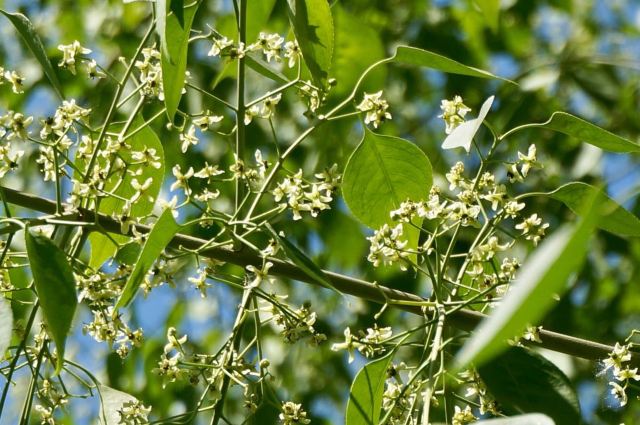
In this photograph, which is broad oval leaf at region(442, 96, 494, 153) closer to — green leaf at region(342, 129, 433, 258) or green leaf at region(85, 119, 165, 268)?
green leaf at region(342, 129, 433, 258)

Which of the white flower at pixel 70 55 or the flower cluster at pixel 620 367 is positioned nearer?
the flower cluster at pixel 620 367

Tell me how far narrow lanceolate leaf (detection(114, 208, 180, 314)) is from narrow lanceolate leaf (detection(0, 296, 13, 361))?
89mm

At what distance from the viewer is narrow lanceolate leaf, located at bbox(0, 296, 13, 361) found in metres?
0.85

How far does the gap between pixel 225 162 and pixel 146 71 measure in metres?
1.54

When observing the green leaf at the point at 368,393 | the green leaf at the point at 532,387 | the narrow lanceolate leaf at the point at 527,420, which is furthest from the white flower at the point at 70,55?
the narrow lanceolate leaf at the point at 527,420

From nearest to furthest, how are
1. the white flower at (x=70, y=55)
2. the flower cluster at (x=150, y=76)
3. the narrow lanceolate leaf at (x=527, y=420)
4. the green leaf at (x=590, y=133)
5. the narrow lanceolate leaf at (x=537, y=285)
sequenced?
the narrow lanceolate leaf at (x=537, y=285) → the narrow lanceolate leaf at (x=527, y=420) → the green leaf at (x=590, y=133) → the flower cluster at (x=150, y=76) → the white flower at (x=70, y=55)

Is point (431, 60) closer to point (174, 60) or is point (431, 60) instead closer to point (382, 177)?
point (382, 177)

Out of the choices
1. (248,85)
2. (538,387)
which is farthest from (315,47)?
(248,85)

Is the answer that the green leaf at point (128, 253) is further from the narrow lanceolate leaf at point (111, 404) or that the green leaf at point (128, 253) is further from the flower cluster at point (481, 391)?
the flower cluster at point (481, 391)

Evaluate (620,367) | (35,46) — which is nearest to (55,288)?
(35,46)

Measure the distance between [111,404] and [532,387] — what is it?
465 mm

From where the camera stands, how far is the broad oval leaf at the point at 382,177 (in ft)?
3.81

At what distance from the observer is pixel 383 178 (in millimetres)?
1177

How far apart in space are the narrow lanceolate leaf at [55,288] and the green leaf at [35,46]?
23 cm
